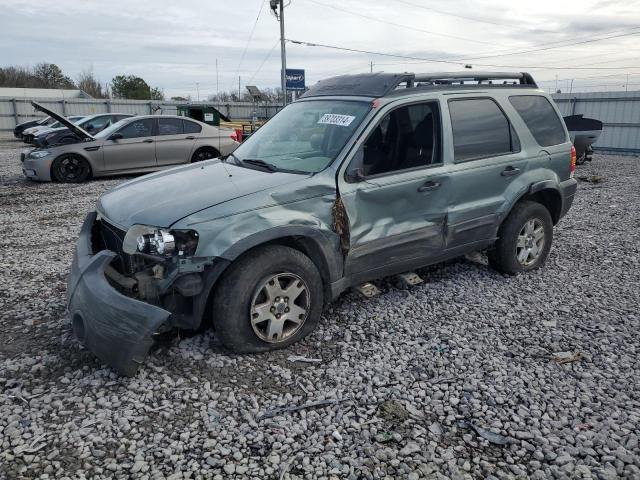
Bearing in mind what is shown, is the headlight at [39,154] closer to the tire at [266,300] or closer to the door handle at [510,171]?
the tire at [266,300]

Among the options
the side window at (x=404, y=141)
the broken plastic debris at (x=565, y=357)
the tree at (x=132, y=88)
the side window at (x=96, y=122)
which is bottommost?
the broken plastic debris at (x=565, y=357)

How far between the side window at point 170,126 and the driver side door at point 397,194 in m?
9.22

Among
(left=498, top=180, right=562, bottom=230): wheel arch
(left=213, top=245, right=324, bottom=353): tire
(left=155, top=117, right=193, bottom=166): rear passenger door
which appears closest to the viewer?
(left=213, top=245, right=324, bottom=353): tire

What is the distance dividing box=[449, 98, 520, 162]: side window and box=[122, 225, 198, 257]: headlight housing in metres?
2.50

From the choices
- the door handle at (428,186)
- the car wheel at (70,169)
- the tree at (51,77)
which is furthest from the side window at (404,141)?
the tree at (51,77)

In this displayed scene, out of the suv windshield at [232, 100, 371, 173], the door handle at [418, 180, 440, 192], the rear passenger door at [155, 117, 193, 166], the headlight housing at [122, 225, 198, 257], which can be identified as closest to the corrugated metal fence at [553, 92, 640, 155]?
the rear passenger door at [155, 117, 193, 166]

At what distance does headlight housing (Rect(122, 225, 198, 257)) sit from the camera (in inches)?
129

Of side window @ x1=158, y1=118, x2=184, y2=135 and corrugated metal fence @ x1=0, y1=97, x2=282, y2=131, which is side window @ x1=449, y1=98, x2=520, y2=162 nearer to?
side window @ x1=158, y1=118, x2=184, y2=135

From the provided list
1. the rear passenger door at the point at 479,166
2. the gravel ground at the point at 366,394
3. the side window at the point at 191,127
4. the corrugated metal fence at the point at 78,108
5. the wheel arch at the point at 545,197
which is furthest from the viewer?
the corrugated metal fence at the point at 78,108

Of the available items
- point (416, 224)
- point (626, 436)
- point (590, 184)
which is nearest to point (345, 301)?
point (416, 224)

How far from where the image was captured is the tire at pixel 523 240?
Result: 16.6ft

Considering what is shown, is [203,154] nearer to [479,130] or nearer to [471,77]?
[471,77]

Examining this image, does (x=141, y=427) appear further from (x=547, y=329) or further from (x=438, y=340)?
(x=547, y=329)

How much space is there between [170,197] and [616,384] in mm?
3291
